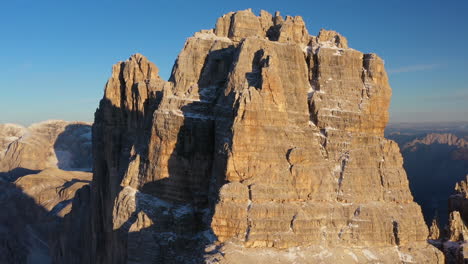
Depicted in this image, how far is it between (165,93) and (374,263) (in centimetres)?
2464

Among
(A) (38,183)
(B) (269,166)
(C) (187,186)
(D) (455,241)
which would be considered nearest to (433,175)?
(D) (455,241)

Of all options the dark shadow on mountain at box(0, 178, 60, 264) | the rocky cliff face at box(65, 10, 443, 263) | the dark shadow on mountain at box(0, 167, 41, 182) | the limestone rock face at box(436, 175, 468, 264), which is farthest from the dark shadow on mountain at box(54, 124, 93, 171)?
the limestone rock face at box(436, 175, 468, 264)

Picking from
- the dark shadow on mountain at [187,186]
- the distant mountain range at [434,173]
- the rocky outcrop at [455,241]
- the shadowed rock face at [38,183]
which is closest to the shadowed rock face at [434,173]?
the distant mountain range at [434,173]

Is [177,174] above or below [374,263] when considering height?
above

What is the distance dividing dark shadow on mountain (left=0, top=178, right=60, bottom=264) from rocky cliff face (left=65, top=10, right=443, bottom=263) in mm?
60050

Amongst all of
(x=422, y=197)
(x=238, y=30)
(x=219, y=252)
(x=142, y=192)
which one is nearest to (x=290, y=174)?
(x=219, y=252)

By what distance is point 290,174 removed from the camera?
1316 inches

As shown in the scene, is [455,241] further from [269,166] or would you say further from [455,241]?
[269,166]

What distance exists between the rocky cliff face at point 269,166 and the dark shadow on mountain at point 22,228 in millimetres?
60050

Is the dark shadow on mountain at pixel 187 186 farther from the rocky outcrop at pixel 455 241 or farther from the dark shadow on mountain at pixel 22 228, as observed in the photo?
the dark shadow on mountain at pixel 22 228

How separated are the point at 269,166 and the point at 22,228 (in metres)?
96.0

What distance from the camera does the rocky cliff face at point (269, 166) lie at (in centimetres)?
3189

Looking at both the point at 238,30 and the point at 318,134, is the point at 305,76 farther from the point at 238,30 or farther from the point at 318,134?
the point at 238,30

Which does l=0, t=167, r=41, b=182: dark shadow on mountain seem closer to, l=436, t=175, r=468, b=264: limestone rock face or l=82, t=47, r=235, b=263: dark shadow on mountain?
l=82, t=47, r=235, b=263: dark shadow on mountain
